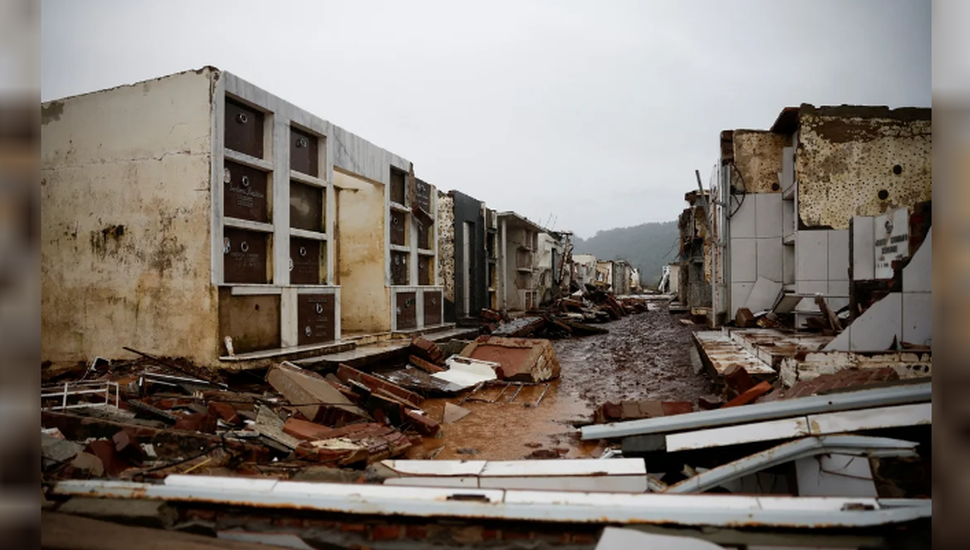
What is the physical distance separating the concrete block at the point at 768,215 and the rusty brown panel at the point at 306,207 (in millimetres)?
9527

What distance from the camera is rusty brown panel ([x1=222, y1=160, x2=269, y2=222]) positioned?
7.50 meters

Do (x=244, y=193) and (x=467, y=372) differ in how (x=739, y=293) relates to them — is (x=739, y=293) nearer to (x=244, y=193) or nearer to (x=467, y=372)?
(x=467, y=372)

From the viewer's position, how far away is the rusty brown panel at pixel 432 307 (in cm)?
1307

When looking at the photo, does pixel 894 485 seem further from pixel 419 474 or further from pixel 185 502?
pixel 185 502

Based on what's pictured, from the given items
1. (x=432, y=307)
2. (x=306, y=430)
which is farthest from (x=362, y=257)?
(x=306, y=430)

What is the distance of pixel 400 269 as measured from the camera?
12203 millimetres

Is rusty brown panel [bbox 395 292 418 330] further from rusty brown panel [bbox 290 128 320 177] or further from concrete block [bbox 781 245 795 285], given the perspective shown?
concrete block [bbox 781 245 795 285]

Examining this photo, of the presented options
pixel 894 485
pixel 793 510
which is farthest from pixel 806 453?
pixel 793 510

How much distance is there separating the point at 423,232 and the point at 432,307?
1.90m

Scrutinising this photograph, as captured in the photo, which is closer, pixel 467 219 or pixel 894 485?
pixel 894 485

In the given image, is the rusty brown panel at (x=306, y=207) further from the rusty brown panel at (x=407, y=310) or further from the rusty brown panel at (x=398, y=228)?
the rusty brown panel at (x=407, y=310)

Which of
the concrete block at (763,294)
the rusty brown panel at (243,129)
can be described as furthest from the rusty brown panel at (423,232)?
the concrete block at (763,294)

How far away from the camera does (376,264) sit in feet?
37.7

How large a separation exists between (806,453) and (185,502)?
11.8 ft
